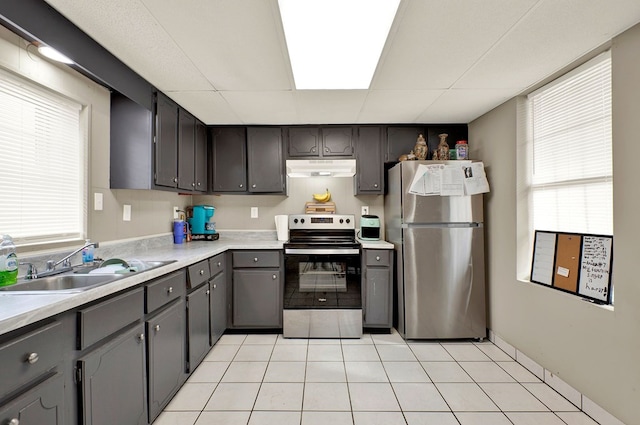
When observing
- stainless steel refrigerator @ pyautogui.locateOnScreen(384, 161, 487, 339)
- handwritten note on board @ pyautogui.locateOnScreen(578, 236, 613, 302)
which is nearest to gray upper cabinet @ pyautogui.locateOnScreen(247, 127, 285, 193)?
stainless steel refrigerator @ pyautogui.locateOnScreen(384, 161, 487, 339)

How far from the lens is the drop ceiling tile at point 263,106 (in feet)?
8.10

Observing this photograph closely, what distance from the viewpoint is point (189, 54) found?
1837mm

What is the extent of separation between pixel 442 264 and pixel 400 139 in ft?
4.62

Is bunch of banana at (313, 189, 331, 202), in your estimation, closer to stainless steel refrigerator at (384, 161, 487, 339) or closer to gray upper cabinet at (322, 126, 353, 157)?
gray upper cabinet at (322, 126, 353, 157)

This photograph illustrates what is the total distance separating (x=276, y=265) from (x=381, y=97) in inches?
70.9

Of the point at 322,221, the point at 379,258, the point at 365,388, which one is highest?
the point at 322,221

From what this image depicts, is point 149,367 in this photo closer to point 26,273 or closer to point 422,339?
point 26,273

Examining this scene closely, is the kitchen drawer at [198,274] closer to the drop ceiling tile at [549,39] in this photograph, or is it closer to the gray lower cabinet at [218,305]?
the gray lower cabinet at [218,305]

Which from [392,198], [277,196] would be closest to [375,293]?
[392,198]

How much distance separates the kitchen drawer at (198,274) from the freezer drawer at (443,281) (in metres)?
1.74

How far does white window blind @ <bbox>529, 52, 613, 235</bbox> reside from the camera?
184 centimetres

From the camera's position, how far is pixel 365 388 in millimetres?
2080

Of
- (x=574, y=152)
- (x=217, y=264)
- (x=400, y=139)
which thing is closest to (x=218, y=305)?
(x=217, y=264)

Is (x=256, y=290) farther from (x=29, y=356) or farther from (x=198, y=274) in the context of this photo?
(x=29, y=356)
